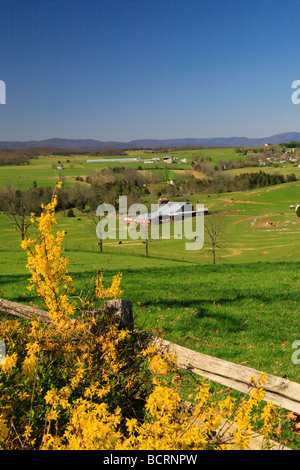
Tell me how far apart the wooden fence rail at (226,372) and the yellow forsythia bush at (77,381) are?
6.3 inches

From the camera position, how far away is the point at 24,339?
443 cm

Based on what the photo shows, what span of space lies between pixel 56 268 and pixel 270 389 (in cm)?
286

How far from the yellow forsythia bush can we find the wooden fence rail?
0.16m

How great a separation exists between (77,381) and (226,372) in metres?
1.69

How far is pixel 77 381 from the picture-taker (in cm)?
356

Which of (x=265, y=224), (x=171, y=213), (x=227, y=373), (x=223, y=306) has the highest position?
(x=227, y=373)

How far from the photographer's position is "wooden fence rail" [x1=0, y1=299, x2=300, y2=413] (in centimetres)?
345

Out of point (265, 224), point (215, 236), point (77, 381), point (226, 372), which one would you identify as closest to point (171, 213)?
point (265, 224)

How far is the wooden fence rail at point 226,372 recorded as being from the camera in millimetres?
3453

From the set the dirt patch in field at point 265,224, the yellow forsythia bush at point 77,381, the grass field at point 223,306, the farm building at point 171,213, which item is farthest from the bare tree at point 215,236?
the yellow forsythia bush at point 77,381

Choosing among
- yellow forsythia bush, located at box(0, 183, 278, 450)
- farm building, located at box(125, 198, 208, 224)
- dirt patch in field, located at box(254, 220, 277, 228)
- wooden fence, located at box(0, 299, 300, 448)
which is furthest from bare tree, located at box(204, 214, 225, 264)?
yellow forsythia bush, located at box(0, 183, 278, 450)

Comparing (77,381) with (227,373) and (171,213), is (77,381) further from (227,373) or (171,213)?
(171,213)

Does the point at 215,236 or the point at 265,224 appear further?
the point at 265,224
